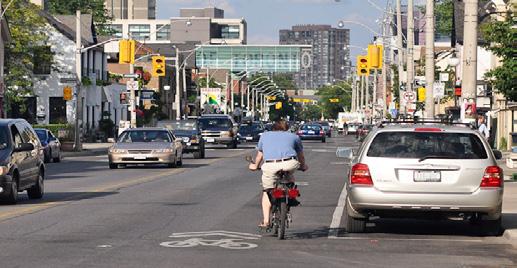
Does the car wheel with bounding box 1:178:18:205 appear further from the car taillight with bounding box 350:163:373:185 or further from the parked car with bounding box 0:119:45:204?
the car taillight with bounding box 350:163:373:185

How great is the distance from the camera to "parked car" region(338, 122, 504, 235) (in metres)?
16.8

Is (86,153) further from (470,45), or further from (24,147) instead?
(24,147)

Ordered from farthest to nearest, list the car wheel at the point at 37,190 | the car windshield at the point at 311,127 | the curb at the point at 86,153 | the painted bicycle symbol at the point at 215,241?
the car windshield at the point at 311,127 < the curb at the point at 86,153 < the car wheel at the point at 37,190 < the painted bicycle symbol at the point at 215,241

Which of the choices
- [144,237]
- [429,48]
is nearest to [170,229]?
[144,237]

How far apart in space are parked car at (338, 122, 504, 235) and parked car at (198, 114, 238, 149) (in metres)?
47.7

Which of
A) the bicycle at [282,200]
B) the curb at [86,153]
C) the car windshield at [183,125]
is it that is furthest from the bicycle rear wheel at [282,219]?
the curb at [86,153]

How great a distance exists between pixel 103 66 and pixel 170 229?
7792cm

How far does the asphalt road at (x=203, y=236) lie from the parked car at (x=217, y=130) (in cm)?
3708

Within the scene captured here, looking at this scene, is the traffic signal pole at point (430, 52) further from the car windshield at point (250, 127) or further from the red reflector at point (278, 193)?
the car windshield at point (250, 127)

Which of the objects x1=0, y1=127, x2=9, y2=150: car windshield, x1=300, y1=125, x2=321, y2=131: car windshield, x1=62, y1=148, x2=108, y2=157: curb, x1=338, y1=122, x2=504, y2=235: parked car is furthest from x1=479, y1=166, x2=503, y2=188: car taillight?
x1=300, y1=125, x2=321, y2=131: car windshield

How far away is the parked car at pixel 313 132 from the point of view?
90625mm

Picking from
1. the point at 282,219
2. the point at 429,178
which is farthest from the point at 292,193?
the point at 429,178

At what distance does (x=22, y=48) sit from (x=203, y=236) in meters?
57.2

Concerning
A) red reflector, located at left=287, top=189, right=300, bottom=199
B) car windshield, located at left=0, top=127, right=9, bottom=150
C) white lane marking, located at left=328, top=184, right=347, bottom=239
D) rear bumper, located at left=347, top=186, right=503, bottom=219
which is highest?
car windshield, located at left=0, top=127, right=9, bottom=150
